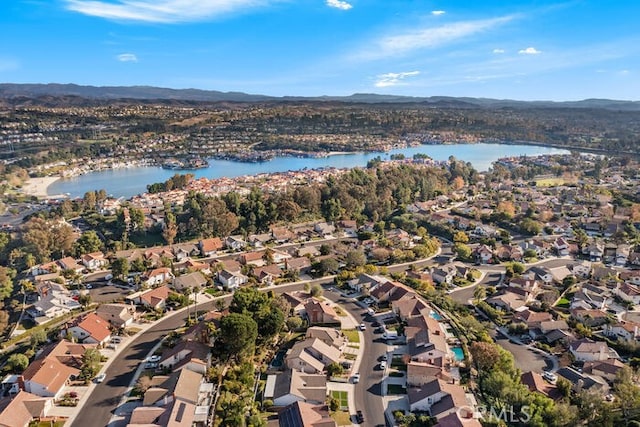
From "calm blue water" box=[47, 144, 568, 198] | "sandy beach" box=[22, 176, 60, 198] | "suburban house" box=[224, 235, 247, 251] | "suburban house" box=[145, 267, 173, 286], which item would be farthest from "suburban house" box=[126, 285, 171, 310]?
"sandy beach" box=[22, 176, 60, 198]

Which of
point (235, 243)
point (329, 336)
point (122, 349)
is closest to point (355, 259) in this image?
point (235, 243)

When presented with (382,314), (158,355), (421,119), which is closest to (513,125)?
(421,119)

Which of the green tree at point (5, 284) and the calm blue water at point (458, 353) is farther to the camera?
the green tree at point (5, 284)

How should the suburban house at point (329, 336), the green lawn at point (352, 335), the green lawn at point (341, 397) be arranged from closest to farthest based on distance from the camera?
the green lawn at point (341, 397)
the suburban house at point (329, 336)
the green lawn at point (352, 335)

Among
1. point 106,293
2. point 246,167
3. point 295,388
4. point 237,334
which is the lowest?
point 246,167

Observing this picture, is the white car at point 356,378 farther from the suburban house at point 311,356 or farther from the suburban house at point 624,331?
the suburban house at point 624,331

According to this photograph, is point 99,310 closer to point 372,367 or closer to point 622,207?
point 372,367

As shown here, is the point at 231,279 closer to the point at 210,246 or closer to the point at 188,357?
the point at 210,246

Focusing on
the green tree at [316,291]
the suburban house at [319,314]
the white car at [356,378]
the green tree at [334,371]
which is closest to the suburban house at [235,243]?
the green tree at [316,291]
